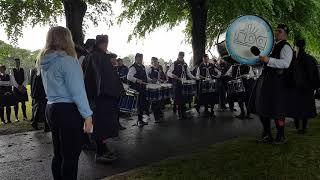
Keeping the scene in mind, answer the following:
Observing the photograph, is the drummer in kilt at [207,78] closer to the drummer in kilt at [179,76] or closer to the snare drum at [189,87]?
the snare drum at [189,87]

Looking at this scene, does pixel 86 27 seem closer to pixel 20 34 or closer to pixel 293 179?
pixel 20 34

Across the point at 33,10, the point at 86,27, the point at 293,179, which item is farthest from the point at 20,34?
the point at 293,179

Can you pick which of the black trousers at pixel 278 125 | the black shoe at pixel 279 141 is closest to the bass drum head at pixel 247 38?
the black trousers at pixel 278 125

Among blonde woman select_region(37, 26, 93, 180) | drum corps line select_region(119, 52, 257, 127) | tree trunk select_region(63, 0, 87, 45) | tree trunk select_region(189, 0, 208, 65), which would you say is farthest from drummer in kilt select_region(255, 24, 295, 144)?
tree trunk select_region(189, 0, 208, 65)

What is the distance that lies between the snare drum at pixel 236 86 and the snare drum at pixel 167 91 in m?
1.77

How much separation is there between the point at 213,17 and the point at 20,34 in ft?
29.5

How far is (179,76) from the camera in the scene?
45.6 ft

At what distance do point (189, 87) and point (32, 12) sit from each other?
5.52 metres

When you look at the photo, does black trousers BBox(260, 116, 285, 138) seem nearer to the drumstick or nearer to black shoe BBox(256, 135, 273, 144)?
black shoe BBox(256, 135, 273, 144)

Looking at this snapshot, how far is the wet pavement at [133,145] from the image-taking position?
6.95 m

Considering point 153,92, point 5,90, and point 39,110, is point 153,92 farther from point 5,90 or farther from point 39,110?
point 5,90

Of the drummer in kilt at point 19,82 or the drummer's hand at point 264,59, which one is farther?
the drummer in kilt at point 19,82

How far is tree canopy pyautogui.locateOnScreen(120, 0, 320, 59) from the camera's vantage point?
54.6ft

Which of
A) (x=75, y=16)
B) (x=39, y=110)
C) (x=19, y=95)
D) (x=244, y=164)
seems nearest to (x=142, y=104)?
(x=39, y=110)
